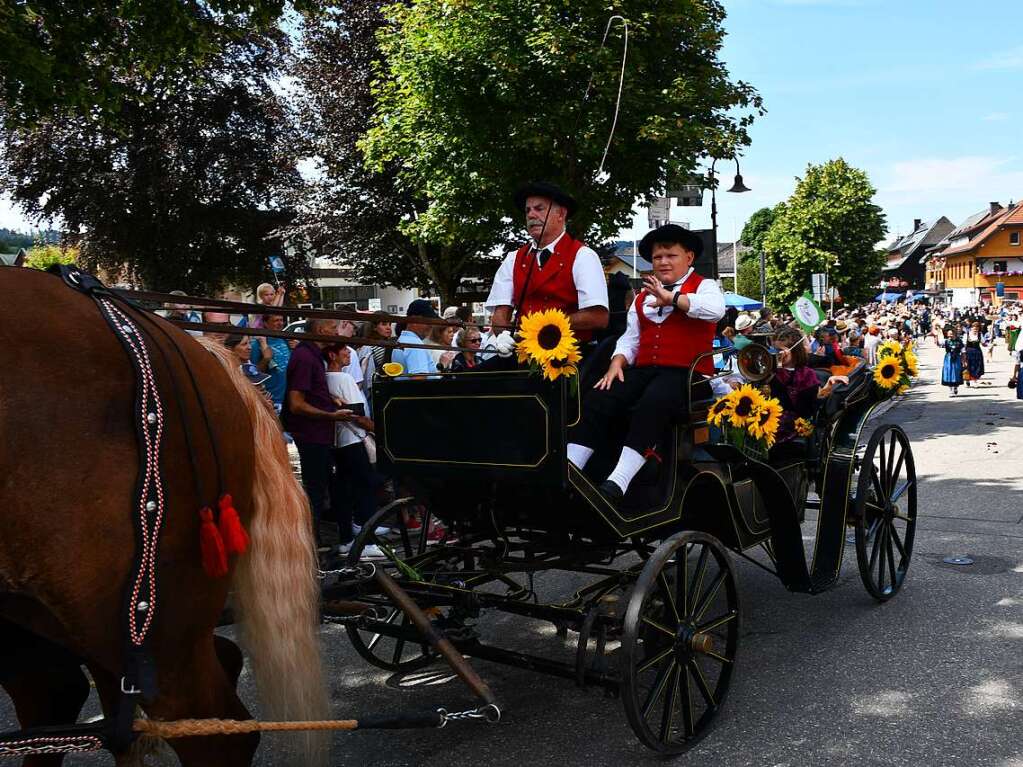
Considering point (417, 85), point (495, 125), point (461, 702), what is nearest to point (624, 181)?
point (495, 125)

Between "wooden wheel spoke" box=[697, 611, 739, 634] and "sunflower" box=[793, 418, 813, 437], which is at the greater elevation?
"sunflower" box=[793, 418, 813, 437]

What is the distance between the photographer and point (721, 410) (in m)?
3.87

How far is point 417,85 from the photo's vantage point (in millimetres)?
12789

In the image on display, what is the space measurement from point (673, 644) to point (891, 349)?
Result: 9.45 ft

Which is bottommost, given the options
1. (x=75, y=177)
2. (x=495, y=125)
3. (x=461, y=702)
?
(x=461, y=702)

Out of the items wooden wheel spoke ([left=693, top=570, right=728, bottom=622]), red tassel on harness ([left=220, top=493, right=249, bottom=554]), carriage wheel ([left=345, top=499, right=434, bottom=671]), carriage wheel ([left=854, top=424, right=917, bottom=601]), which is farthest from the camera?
carriage wheel ([left=854, top=424, right=917, bottom=601])

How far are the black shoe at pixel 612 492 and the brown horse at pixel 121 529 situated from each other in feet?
4.33

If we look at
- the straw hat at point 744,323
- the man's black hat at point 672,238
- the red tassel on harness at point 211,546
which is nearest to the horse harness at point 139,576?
the red tassel on harness at point 211,546

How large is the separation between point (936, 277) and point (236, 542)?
104m

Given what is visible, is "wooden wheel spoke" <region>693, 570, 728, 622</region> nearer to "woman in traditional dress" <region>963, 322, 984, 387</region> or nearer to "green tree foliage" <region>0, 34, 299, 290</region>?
"woman in traditional dress" <region>963, 322, 984, 387</region>

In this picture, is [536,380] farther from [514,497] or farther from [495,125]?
[495,125]

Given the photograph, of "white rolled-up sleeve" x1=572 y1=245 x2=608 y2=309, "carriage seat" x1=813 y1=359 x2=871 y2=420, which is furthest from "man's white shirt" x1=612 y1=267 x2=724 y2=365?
"carriage seat" x1=813 y1=359 x2=871 y2=420

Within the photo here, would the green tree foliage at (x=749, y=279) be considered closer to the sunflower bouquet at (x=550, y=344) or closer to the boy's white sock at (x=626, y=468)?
the boy's white sock at (x=626, y=468)

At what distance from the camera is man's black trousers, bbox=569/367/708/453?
371 cm
